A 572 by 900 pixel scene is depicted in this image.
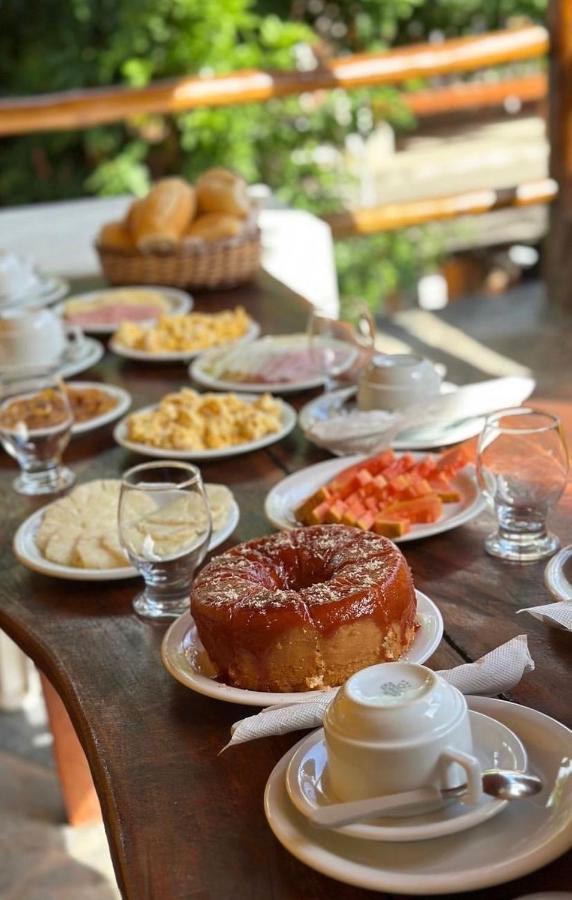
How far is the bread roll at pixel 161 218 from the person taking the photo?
2629 millimetres

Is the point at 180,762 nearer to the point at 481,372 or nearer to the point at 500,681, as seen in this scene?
the point at 500,681

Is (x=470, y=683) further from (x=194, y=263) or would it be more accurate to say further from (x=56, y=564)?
(x=194, y=263)

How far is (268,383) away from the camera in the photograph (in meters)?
1.99

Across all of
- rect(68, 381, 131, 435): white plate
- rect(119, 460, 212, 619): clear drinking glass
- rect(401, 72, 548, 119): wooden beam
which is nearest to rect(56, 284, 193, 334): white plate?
rect(68, 381, 131, 435): white plate

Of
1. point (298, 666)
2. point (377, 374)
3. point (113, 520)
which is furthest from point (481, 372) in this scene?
point (298, 666)

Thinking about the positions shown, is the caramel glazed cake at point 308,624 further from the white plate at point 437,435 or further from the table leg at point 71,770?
the table leg at point 71,770

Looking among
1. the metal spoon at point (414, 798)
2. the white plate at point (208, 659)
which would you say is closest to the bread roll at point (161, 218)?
the white plate at point (208, 659)

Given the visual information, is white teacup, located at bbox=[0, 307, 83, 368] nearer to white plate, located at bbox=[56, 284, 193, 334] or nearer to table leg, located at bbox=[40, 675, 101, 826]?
white plate, located at bbox=[56, 284, 193, 334]

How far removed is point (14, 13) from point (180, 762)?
18.7 ft

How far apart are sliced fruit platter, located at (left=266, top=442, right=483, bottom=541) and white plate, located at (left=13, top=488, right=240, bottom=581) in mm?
60

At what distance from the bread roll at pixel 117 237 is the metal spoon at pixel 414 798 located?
2.05 meters

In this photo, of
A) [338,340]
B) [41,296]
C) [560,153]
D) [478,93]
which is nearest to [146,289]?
[41,296]

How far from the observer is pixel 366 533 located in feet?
3.94

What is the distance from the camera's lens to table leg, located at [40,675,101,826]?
7.52ft
